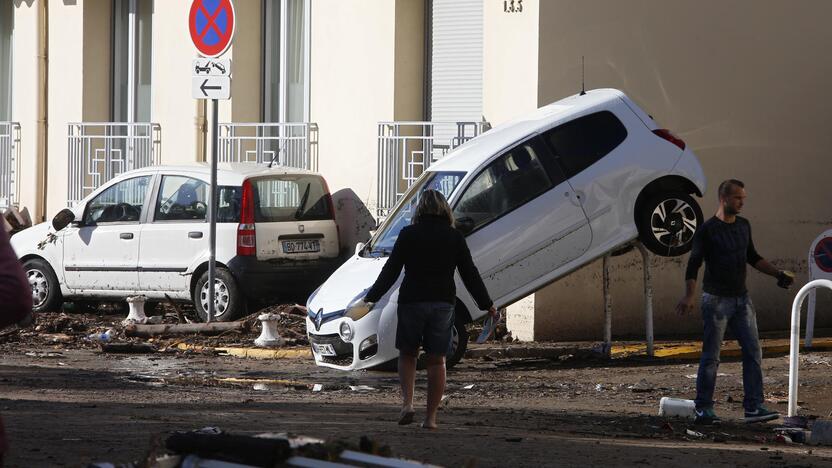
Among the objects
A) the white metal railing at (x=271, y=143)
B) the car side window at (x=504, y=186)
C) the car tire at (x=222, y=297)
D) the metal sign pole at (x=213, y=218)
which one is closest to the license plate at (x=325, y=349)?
the car side window at (x=504, y=186)

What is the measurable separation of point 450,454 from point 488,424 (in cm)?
182

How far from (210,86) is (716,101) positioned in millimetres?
5674

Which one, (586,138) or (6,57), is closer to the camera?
(586,138)

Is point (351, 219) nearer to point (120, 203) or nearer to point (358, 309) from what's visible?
point (120, 203)

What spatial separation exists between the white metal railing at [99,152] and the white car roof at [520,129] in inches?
333

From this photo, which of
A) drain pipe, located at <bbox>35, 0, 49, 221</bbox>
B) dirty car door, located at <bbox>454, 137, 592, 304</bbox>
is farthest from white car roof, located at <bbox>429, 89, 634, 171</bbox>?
drain pipe, located at <bbox>35, 0, 49, 221</bbox>

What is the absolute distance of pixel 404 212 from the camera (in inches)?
554

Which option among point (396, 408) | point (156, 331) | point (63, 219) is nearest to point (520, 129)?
point (396, 408)

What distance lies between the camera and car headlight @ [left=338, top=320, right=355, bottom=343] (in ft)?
42.9

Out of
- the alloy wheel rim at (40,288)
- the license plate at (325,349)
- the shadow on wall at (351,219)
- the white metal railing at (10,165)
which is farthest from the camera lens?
the white metal railing at (10,165)

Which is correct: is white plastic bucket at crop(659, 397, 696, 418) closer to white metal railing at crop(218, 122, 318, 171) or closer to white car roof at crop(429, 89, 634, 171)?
white car roof at crop(429, 89, 634, 171)

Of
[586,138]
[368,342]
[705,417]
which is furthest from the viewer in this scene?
[586,138]

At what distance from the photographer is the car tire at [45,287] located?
17906 mm

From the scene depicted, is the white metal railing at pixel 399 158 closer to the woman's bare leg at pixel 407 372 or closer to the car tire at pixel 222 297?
the car tire at pixel 222 297
